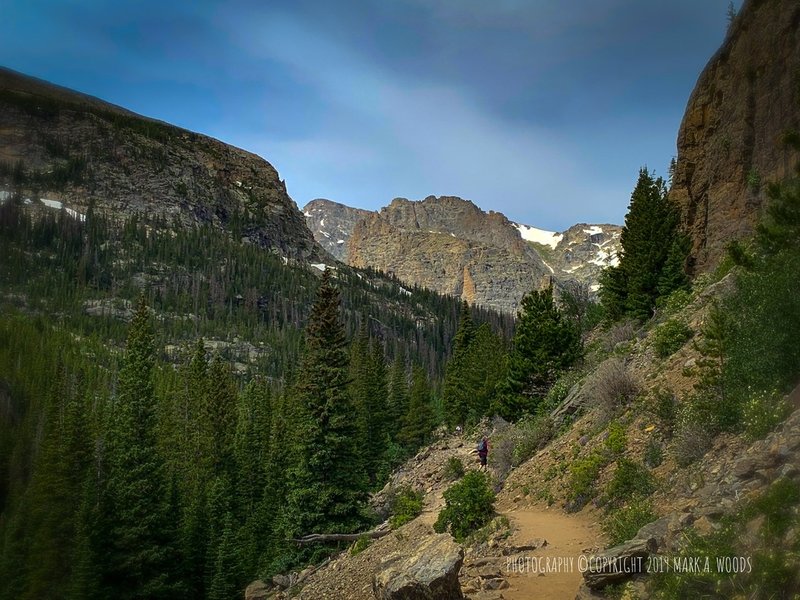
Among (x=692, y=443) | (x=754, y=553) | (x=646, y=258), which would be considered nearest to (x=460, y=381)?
(x=646, y=258)

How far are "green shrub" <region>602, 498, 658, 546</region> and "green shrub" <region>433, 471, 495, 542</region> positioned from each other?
12.6 feet

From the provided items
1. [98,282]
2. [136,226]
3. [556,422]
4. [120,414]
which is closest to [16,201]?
[120,414]

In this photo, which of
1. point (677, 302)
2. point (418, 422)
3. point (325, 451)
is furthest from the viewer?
point (418, 422)

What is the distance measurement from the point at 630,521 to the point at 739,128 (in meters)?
24.8

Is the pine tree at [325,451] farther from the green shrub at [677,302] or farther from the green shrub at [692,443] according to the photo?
the green shrub at [692,443]

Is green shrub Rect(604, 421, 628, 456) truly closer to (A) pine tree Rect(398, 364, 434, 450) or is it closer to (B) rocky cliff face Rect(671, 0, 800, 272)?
(B) rocky cliff face Rect(671, 0, 800, 272)

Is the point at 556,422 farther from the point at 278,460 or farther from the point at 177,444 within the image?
the point at 177,444

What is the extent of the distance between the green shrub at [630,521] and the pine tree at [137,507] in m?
27.1

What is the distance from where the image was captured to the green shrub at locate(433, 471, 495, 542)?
13.1 meters

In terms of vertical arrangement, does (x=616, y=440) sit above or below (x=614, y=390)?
below

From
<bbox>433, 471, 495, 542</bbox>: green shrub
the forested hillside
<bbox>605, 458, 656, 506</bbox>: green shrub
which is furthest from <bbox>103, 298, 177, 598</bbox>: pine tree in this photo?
<bbox>605, 458, 656, 506</bbox>: green shrub

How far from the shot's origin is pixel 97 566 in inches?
1058

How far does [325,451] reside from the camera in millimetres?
23469

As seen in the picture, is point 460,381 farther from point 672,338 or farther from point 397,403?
point 672,338
